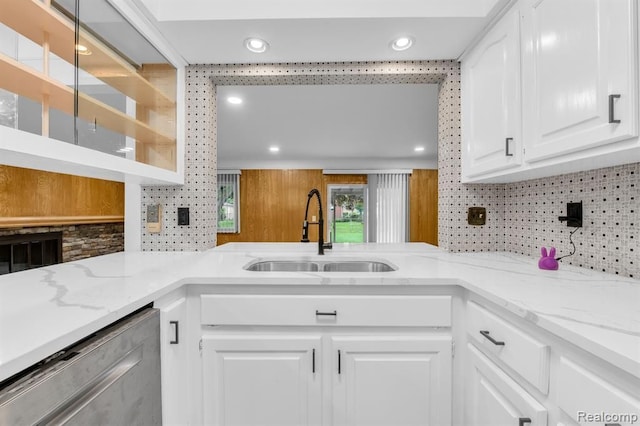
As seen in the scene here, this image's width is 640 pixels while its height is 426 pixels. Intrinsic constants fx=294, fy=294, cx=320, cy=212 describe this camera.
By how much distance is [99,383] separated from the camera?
727 mm

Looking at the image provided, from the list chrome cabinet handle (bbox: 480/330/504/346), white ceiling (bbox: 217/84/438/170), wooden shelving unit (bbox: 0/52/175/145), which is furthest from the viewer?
white ceiling (bbox: 217/84/438/170)

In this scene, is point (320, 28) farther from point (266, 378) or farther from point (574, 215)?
point (266, 378)

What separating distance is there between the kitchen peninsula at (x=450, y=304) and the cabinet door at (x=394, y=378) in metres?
0.04

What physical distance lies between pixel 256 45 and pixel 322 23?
15.5 inches

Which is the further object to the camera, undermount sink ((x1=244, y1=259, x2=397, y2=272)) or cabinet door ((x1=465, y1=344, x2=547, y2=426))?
undermount sink ((x1=244, y1=259, x2=397, y2=272))

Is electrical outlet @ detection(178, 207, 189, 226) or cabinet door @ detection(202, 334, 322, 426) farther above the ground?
electrical outlet @ detection(178, 207, 189, 226)

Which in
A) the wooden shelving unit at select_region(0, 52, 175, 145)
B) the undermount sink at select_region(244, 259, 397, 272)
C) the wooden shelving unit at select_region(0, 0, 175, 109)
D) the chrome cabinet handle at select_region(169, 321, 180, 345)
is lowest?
the chrome cabinet handle at select_region(169, 321, 180, 345)

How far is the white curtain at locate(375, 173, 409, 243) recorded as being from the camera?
6.33 meters

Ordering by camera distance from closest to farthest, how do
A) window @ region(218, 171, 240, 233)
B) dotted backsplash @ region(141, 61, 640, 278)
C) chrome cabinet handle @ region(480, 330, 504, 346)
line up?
1. chrome cabinet handle @ region(480, 330, 504, 346)
2. dotted backsplash @ region(141, 61, 640, 278)
3. window @ region(218, 171, 240, 233)

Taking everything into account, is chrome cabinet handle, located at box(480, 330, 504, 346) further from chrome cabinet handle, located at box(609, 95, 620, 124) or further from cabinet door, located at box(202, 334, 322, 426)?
chrome cabinet handle, located at box(609, 95, 620, 124)

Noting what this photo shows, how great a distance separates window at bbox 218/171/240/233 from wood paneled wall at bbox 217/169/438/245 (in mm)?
94

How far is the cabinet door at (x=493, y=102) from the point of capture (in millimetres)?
1249

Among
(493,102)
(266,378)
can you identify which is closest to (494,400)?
(266,378)

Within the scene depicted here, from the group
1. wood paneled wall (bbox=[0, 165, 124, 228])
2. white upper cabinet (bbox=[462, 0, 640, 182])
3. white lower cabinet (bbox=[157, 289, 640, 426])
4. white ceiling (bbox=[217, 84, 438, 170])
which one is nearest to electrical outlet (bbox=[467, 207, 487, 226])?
white upper cabinet (bbox=[462, 0, 640, 182])
